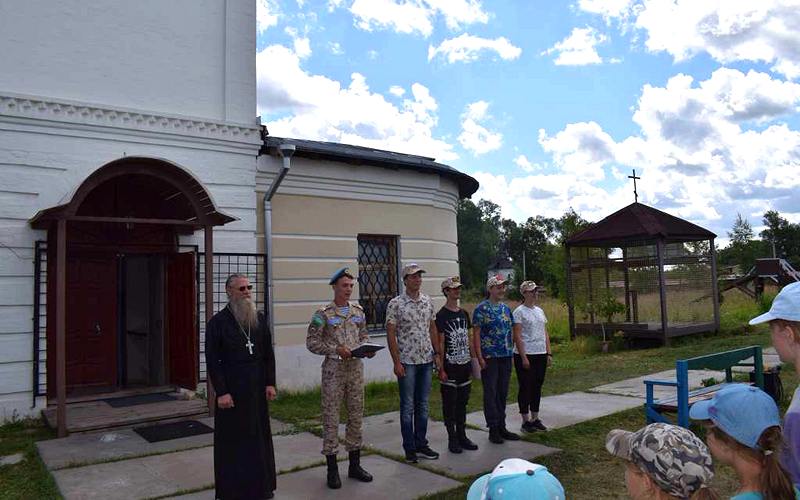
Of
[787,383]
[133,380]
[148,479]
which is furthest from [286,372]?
[787,383]

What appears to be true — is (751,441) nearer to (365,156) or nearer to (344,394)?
(344,394)

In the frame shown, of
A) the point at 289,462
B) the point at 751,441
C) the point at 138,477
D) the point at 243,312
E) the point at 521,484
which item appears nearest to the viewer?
the point at 521,484

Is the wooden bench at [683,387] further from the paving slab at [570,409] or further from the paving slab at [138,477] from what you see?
the paving slab at [138,477]

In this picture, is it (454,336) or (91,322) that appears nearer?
(454,336)

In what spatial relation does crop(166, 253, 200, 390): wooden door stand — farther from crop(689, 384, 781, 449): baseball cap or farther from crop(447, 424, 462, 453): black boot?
crop(689, 384, 781, 449): baseball cap

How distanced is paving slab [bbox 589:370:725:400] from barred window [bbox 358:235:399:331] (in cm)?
358

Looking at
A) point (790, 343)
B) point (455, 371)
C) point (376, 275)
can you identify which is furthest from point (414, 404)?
point (376, 275)

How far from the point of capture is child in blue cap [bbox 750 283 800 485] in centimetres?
224

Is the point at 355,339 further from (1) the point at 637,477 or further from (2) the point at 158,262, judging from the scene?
(2) the point at 158,262

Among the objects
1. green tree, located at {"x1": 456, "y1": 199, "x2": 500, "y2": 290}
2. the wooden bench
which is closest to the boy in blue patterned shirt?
the wooden bench

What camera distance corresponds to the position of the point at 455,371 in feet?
19.3

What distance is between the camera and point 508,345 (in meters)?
A: 6.19

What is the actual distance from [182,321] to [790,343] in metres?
7.52

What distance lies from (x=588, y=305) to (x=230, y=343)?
38.1ft
